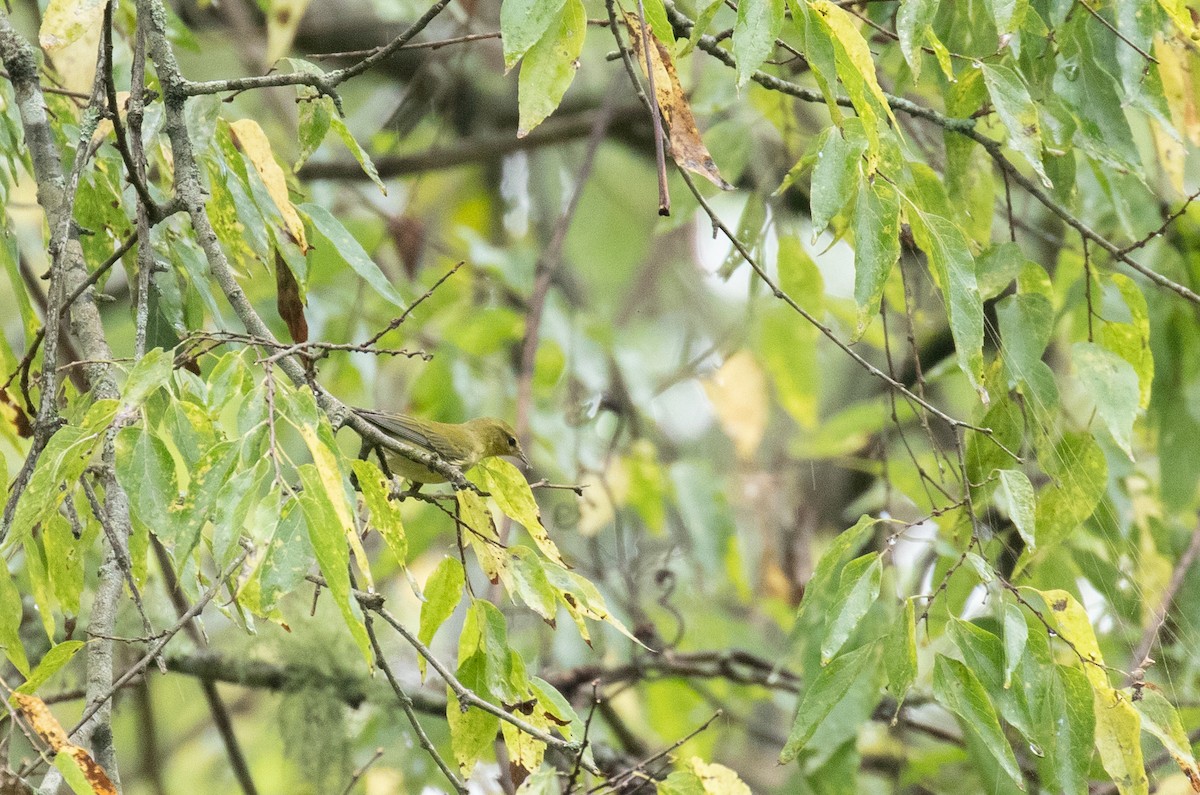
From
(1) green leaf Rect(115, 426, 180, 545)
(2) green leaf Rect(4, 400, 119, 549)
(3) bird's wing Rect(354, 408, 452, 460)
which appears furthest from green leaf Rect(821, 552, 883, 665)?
(3) bird's wing Rect(354, 408, 452, 460)

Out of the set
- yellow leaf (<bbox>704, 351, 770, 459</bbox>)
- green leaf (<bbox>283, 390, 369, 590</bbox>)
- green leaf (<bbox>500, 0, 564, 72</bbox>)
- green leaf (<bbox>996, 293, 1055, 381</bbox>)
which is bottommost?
yellow leaf (<bbox>704, 351, 770, 459</bbox>)

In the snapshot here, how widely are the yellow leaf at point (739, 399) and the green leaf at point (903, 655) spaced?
3.45 metres

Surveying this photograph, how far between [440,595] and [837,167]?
3.26ft

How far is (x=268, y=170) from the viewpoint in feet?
7.45

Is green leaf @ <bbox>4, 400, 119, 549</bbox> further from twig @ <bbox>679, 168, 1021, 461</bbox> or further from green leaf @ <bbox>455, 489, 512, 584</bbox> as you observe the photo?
twig @ <bbox>679, 168, 1021, 461</bbox>

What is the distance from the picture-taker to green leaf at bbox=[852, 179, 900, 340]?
1902mm

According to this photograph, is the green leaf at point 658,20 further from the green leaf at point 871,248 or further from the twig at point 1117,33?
the twig at point 1117,33

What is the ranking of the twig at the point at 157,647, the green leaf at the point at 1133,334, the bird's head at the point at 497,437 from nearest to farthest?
the twig at the point at 157,647, the green leaf at the point at 1133,334, the bird's head at the point at 497,437

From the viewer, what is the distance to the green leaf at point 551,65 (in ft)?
5.92

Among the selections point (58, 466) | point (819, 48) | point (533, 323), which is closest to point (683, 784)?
point (58, 466)

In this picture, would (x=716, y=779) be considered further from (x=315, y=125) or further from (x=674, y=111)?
(x=315, y=125)

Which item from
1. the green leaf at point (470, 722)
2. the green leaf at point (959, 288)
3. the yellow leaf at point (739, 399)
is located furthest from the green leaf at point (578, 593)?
the yellow leaf at point (739, 399)

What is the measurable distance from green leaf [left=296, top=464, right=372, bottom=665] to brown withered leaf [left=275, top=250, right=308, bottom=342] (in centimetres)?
94

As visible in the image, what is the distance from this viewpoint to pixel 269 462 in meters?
1.58
